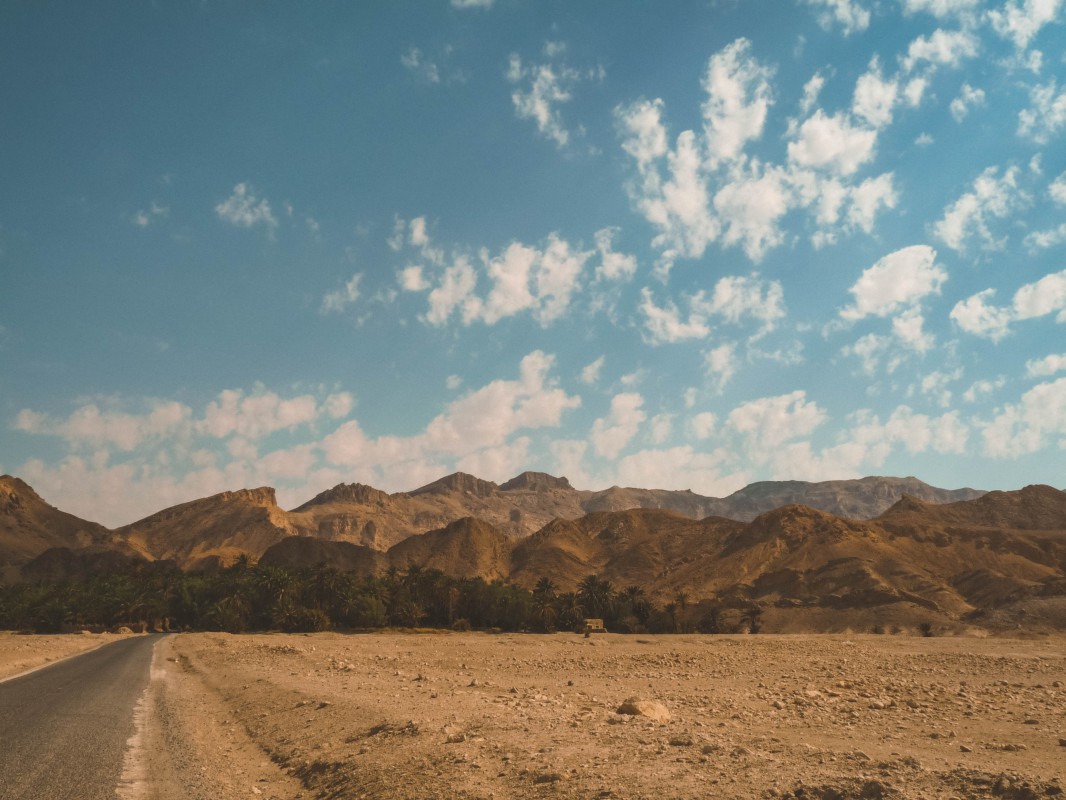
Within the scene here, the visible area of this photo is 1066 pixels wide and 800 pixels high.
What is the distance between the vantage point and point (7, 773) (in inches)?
407

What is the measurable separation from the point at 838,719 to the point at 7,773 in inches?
650

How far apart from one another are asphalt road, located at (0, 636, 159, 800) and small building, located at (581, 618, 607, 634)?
75.1 meters

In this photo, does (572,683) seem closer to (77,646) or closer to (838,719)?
(838,719)

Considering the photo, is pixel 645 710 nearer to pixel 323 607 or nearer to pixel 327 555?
pixel 323 607

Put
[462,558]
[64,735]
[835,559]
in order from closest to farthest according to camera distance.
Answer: [64,735]
[835,559]
[462,558]

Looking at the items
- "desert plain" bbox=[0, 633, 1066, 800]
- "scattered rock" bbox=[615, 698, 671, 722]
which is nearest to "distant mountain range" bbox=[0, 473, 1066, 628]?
"desert plain" bbox=[0, 633, 1066, 800]

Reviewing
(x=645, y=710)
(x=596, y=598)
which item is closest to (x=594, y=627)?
(x=596, y=598)

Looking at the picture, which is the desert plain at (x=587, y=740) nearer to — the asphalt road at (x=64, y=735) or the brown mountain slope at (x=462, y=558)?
the asphalt road at (x=64, y=735)

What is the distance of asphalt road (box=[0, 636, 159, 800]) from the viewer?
31.8 ft

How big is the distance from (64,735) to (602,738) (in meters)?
10.9

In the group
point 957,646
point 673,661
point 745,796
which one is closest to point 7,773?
point 745,796

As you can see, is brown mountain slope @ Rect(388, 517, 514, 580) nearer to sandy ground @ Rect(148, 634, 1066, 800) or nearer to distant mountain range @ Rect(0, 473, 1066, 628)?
distant mountain range @ Rect(0, 473, 1066, 628)

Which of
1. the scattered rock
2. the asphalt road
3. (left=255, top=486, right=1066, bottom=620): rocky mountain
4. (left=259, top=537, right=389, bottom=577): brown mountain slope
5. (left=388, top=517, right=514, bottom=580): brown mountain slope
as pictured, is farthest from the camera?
(left=259, top=537, right=389, bottom=577): brown mountain slope

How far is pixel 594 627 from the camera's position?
10281 centimetres
